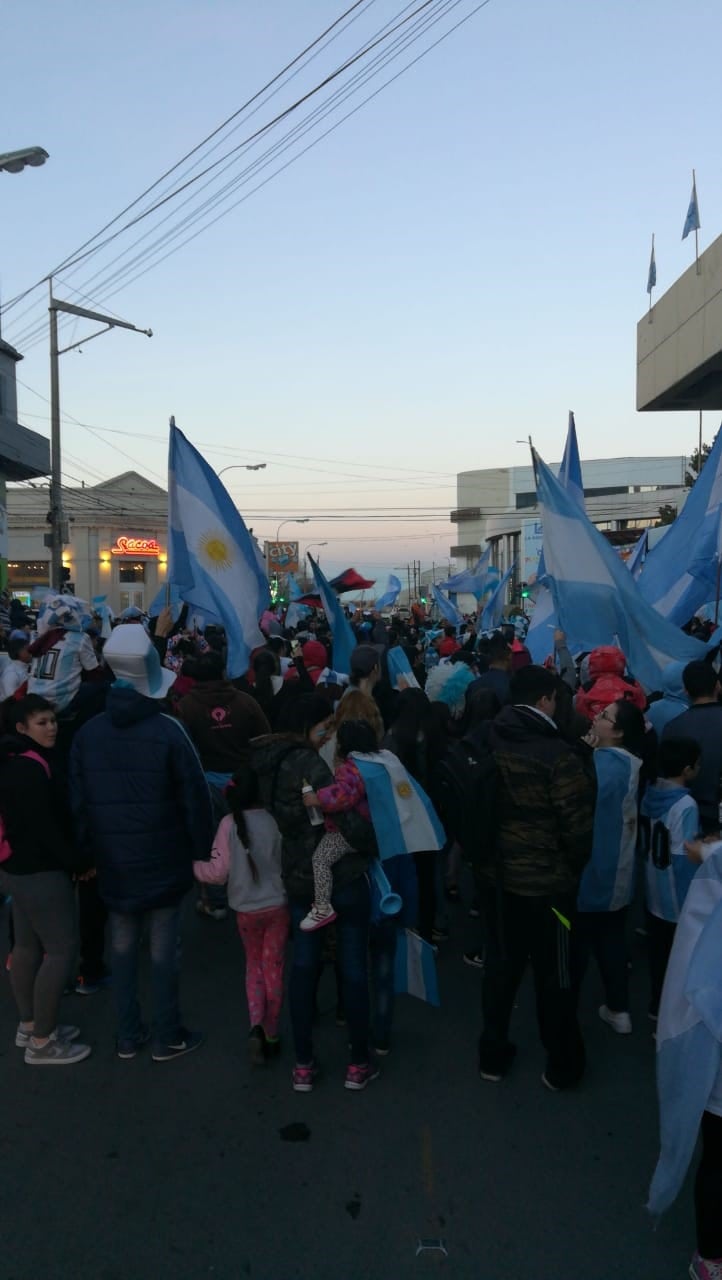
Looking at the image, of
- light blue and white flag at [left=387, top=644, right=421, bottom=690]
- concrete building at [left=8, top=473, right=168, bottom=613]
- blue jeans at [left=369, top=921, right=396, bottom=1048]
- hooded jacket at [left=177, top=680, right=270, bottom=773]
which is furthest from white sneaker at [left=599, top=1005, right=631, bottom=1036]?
concrete building at [left=8, top=473, right=168, bottom=613]

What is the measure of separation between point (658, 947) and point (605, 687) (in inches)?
64.2

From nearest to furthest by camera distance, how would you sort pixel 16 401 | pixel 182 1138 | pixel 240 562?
1. pixel 182 1138
2. pixel 240 562
3. pixel 16 401

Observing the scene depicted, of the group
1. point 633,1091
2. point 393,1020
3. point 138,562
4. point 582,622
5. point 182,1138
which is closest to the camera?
point 182,1138

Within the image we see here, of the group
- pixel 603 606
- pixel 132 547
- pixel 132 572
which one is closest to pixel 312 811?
pixel 603 606

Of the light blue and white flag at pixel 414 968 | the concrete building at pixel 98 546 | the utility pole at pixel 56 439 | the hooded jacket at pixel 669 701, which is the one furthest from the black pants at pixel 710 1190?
the concrete building at pixel 98 546

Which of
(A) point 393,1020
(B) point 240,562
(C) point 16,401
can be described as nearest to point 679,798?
(A) point 393,1020

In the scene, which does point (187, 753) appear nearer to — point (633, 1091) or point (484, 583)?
point (633, 1091)

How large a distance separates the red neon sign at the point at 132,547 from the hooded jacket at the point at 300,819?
59.9 m

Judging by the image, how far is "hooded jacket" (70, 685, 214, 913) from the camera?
13.8 feet

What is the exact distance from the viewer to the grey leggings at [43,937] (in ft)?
14.1

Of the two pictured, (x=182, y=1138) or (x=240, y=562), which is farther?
(x=240, y=562)

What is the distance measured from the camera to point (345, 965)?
13.4ft

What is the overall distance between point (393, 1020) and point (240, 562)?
15.2ft

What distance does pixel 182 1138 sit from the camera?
3758 millimetres
